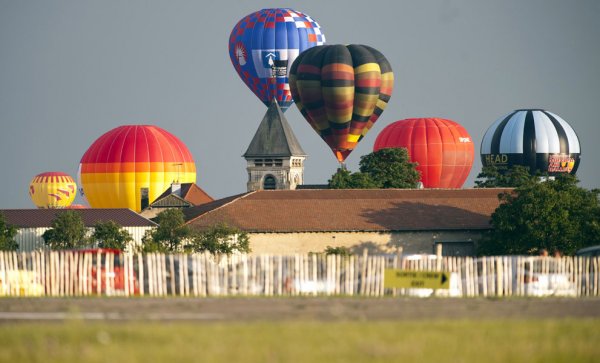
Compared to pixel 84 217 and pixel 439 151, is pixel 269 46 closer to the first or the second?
pixel 439 151

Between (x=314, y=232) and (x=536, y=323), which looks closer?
(x=536, y=323)

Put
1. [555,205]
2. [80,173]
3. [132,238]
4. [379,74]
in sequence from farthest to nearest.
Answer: [80,173] → [379,74] → [132,238] → [555,205]

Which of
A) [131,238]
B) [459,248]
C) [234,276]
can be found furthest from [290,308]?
[459,248]

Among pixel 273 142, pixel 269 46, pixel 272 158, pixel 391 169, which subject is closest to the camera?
pixel 391 169

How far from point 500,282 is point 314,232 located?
164 feet

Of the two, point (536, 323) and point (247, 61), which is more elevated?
point (247, 61)

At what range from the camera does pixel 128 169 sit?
522 feet

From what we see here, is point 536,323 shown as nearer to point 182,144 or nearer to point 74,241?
point 74,241

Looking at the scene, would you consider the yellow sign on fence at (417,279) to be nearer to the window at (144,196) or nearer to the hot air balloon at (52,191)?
the window at (144,196)

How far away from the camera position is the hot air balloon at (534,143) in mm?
155875

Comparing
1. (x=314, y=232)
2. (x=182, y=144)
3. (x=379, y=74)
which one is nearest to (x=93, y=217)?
(x=314, y=232)

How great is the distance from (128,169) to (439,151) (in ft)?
112

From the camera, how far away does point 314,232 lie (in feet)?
347

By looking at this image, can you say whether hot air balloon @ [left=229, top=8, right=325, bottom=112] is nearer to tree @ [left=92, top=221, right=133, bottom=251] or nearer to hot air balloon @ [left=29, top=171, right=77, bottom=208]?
hot air balloon @ [left=29, top=171, right=77, bottom=208]
